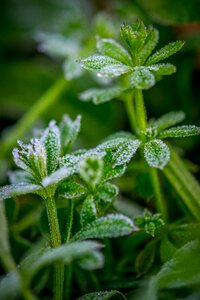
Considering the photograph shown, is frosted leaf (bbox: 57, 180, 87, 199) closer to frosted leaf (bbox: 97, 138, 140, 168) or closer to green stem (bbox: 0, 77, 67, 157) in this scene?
frosted leaf (bbox: 97, 138, 140, 168)

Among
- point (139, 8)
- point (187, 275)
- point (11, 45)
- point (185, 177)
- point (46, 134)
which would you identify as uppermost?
point (11, 45)

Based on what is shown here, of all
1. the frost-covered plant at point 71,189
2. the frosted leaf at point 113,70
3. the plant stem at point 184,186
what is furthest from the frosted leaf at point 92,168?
the plant stem at point 184,186

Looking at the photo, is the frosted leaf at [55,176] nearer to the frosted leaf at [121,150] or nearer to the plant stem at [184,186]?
the frosted leaf at [121,150]

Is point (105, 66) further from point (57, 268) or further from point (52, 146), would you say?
point (57, 268)

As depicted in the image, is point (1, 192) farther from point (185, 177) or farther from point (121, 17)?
point (121, 17)

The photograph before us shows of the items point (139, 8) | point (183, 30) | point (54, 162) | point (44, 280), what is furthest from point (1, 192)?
point (183, 30)

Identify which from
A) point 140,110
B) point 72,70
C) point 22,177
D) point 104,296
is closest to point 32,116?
point 72,70
